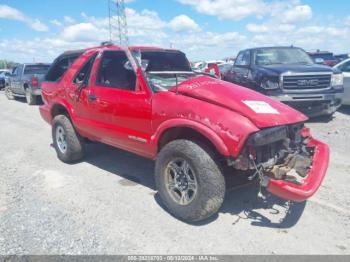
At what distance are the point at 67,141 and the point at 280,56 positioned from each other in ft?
20.4

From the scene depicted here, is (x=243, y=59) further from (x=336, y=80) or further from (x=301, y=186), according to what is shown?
(x=301, y=186)

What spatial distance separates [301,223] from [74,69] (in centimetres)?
396

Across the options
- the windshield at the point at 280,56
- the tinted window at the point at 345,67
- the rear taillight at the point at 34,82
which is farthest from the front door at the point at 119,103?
the rear taillight at the point at 34,82

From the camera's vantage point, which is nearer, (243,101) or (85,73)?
(243,101)

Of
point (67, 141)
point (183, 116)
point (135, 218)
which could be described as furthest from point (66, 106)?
point (183, 116)

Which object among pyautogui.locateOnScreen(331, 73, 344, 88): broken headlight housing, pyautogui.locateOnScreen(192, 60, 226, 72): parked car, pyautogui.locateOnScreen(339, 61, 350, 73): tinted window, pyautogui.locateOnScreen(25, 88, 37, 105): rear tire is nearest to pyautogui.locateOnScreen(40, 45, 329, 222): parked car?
pyautogui.locateOnScreen(192, 60, 226, 72): parked car

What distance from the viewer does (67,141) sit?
17.0 feet

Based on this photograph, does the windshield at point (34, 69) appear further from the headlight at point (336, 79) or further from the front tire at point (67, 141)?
the headlight at point (336, 79)

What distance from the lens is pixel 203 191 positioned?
10.3 ft

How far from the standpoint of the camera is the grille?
24.5 feet

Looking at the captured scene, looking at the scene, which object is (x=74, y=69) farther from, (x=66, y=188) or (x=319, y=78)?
(x=319, y=78)

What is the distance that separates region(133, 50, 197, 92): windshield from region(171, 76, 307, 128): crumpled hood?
1.07 ft

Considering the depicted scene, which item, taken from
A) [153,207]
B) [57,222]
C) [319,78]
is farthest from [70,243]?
[319,78]

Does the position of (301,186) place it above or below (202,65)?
below
